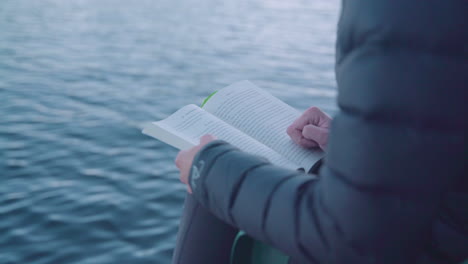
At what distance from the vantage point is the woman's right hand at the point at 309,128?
1.32 meters

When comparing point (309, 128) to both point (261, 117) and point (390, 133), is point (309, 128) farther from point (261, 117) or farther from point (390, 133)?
point (390, 133)

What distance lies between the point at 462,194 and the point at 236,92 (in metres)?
0.78

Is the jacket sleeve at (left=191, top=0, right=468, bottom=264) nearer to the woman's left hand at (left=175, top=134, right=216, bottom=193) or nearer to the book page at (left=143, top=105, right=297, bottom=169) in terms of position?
the woman's left hand at (left=175, top=134, right=216, bottom=193)

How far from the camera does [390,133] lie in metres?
0.71

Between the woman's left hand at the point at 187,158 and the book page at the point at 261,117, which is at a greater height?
the woman's left hand at the point at 187,158

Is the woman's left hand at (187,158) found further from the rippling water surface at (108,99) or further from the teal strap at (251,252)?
the rippling water surface at (108,99)

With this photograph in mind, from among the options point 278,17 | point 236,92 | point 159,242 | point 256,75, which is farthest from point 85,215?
point 278,17

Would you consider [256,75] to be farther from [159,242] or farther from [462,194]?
[462,194]

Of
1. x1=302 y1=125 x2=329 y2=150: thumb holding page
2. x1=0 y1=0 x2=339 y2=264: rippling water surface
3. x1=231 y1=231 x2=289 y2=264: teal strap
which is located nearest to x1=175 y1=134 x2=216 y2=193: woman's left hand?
x1=231 y1=231 x2=289 y2=264: teal strap

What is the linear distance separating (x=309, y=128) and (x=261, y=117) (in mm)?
164

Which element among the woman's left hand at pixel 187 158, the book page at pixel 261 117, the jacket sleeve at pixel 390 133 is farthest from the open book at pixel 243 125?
the jacket sleeve at pixel 390 133

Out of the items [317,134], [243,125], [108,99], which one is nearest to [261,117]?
[243,125]

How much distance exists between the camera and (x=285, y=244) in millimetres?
832

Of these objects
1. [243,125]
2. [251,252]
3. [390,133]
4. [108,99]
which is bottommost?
[108,99]
